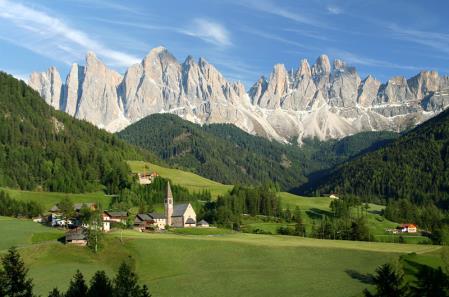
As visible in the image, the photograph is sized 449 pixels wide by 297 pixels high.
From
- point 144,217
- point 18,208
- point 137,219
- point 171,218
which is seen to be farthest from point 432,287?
point 18,208

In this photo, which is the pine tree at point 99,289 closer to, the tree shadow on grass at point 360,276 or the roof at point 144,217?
Result: the tree shadow on grass at point 360,276

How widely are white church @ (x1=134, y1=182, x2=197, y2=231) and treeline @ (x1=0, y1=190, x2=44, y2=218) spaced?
1226 inches

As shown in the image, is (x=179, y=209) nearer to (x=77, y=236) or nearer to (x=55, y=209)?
(x=55, y=209)

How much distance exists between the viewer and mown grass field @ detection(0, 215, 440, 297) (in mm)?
89938

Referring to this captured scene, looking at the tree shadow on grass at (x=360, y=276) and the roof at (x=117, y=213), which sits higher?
the roof at (x=117, y=213)

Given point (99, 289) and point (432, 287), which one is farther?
point (432, 287)

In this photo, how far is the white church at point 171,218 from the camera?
572 feet

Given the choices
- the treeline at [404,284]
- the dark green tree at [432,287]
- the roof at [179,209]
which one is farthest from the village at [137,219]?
the dark green tree at [432,287]

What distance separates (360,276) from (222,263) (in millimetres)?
24433

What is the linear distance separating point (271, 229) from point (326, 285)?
93349 millimetres

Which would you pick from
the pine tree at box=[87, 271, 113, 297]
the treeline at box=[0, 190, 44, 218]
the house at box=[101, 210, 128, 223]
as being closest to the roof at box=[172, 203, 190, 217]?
the house at box=[101, 210, 128, 223]

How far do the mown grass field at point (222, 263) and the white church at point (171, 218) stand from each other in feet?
140

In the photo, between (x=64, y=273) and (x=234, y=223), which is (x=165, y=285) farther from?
(x=234, y=223)

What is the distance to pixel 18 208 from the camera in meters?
179
